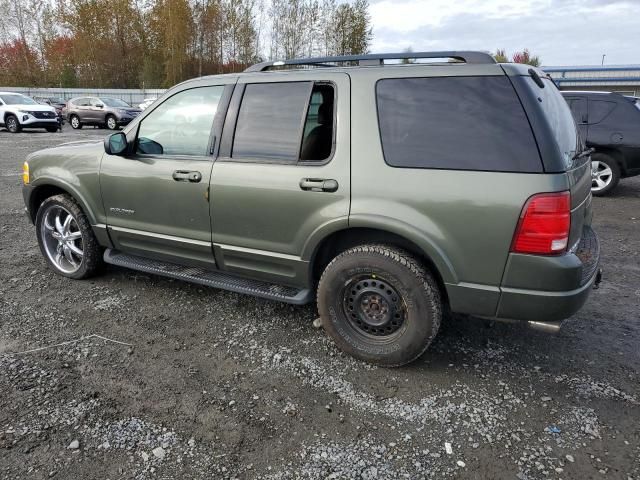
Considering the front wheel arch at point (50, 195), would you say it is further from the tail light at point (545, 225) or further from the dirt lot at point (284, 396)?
the tail light at point (545, 225)

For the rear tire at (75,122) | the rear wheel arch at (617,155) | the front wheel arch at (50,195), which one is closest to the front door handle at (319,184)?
the front wheel arch at (50,195)

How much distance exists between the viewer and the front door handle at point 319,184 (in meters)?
2.94

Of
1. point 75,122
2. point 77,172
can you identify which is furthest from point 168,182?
point 75,122

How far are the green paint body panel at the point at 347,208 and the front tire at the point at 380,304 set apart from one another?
0.14m

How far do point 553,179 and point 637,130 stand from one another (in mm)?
7366

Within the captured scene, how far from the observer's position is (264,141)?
10.7 feet

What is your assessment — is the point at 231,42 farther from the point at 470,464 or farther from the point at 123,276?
the point at 470,464

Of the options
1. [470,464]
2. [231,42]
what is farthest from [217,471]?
[231,42]

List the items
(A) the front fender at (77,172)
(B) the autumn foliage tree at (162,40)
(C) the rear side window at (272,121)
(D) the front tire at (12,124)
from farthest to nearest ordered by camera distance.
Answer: (B) the autumn foliage tree at (162,40), (D) the front tire at (12,124), (A) the front fender at (77,172), (C) the rear side window at (272,121)

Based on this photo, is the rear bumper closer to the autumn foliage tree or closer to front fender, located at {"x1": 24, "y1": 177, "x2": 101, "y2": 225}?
front fender, located at {"x1": 24, "y1": 177, "x2": 101, "y2": 225}

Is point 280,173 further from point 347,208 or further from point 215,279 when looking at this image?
point 215,279

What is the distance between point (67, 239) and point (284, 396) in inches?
111

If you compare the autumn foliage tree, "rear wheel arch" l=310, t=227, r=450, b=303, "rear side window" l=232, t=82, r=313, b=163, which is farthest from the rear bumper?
the autumn foliage tree

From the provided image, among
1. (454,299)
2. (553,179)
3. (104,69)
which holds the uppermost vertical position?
(104,69)
